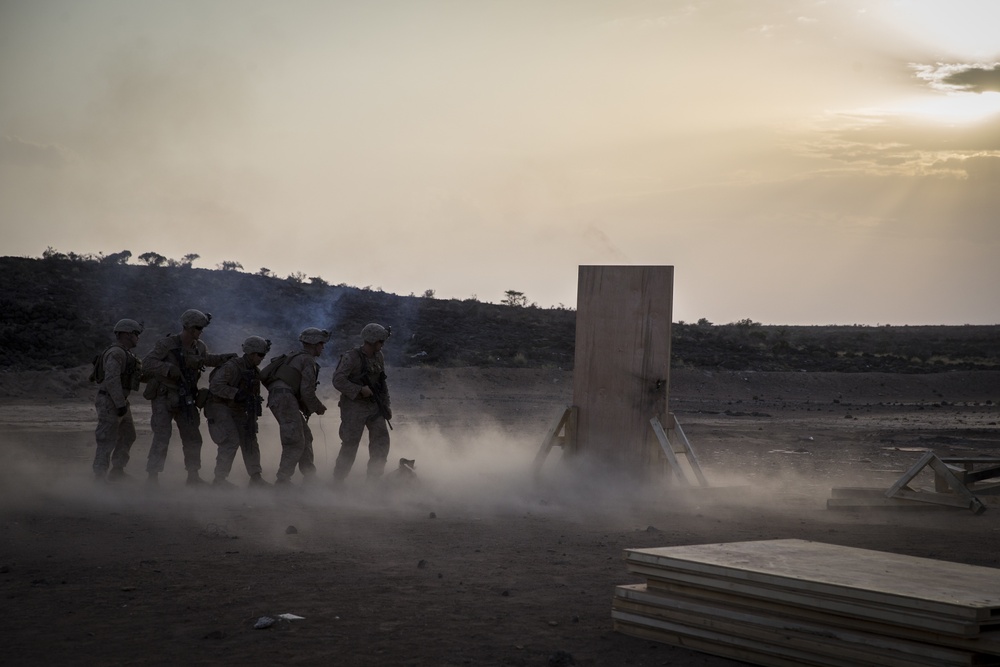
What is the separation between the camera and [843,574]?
584cm

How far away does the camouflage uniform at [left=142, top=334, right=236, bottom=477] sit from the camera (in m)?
13.1

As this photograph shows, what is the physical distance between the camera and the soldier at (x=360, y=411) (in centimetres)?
1333

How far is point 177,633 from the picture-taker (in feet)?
21.0

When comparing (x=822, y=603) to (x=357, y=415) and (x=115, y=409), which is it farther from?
(x=115, y=409)

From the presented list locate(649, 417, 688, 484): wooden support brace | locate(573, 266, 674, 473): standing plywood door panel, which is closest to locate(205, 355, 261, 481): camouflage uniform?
locate(573, 266, 674, 473): standing plywood door panel

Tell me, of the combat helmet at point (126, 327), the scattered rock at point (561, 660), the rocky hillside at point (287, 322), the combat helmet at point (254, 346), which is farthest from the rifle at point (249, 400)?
the rocky hillside at point (287, 322)

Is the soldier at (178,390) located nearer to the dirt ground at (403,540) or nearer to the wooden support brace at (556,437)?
the dirt ground at (403,540)

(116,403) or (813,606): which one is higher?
(116,403)

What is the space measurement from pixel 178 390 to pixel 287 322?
2365cm

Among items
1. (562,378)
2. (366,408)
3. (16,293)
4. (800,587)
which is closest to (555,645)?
(800,587)

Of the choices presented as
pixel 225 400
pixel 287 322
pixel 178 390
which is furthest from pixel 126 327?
pixel 287 322

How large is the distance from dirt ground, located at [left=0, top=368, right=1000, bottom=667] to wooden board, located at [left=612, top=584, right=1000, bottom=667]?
0.74 ft

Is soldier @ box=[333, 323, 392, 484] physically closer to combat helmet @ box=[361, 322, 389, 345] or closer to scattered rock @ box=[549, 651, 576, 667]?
combat helmet @ box=[361, 322, 389, 345]

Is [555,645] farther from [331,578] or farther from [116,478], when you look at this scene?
[116,478]
